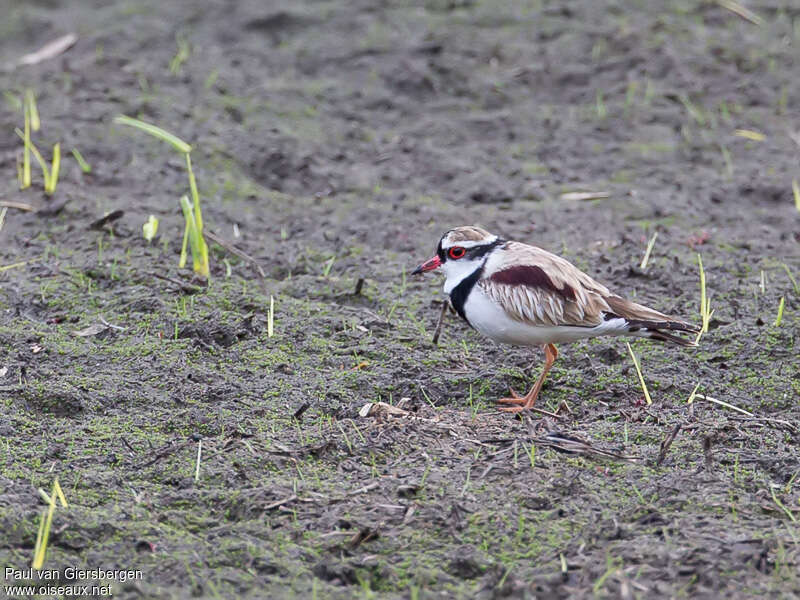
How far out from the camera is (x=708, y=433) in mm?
4168

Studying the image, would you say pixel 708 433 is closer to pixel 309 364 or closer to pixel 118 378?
pixel 309 364

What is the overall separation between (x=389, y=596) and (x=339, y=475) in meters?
0.71

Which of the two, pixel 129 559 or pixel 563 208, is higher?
pixel 129 559

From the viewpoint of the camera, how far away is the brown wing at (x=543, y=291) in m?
4.54

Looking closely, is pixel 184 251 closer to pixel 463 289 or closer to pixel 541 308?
pixel 463 289

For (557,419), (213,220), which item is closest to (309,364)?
(557,419)

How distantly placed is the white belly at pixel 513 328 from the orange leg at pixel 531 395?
71mm

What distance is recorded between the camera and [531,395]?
454 cm

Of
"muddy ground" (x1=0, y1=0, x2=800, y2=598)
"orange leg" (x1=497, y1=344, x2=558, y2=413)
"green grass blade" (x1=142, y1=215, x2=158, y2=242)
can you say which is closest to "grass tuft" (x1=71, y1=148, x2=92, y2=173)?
"muddy ground" (x1=0, y1=0, x2=800, y2=598)

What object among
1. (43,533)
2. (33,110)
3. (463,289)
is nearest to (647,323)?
(463,289)

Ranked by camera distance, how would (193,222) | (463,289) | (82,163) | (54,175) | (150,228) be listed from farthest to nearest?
(82,163)
(54,175)
(150,228)
(193,222)
(463,289)

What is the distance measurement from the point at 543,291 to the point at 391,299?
3.72ft

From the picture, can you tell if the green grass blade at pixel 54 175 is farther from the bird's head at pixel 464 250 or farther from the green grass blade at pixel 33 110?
the bird's head at pixel 464 250

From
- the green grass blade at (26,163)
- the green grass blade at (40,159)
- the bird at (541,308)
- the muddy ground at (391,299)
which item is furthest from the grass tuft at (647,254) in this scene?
the green grass blade at (26,163)
